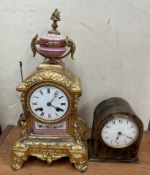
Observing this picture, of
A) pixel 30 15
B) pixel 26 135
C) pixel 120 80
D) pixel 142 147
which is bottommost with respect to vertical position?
pixel 142 147

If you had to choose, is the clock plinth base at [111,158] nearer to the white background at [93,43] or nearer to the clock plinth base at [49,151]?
the clock plinth base at [49,151]

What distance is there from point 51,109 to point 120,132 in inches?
10.3

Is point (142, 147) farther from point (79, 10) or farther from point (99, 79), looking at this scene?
point (79, 10)

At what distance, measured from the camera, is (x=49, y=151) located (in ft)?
Result: 2.93

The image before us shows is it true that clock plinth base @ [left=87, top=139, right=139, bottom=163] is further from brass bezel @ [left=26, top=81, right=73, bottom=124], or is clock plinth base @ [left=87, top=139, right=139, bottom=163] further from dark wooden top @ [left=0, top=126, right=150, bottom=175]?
brass bezel @ [left=26, top=81, right=73, bottom=124]

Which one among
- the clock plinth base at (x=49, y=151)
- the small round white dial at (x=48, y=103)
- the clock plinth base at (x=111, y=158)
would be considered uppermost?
the small round white dial at (x=48, y=103)

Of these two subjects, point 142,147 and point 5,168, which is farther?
point 142,147

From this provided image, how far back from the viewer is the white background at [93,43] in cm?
100

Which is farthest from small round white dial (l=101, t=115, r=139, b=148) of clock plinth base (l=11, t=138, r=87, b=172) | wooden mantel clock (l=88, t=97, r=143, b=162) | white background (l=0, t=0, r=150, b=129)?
white background (l=0, t=0, r=150, b=129)

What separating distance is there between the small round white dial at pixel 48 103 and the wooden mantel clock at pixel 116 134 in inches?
5.9

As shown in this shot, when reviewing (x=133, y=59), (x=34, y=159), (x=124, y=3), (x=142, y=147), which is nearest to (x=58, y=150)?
(x=34, y=159)

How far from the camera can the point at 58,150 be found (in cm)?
89

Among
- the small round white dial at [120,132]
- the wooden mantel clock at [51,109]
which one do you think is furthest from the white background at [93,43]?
the small round white dial at [120,132]

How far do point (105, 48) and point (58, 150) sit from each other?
46cm
